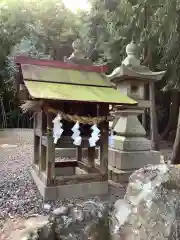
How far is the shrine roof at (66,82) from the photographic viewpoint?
12.1ft

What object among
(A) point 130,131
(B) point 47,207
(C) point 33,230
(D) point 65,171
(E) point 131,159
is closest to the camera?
(C) point 33,230

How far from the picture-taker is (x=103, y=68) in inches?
190

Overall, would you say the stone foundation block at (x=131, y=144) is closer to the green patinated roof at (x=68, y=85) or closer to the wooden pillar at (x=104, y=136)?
the wooden pillar at (x=104, y=136)

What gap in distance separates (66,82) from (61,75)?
0.66ft

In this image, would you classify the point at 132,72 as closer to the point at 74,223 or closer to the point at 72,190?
the point at 72,190

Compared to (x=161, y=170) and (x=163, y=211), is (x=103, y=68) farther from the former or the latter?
(x=163, y=211)

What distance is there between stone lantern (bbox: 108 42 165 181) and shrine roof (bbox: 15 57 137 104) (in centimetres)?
86

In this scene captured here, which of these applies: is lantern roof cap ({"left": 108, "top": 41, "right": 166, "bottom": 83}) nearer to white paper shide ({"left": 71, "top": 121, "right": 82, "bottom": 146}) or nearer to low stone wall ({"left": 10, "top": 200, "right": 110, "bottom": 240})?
white paper shide ({"left": 71, "top": 121, "right": 82, "bottom": 146})

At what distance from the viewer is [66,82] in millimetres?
4219

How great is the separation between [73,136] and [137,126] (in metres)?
2.24

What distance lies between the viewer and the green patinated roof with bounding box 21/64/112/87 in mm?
4048

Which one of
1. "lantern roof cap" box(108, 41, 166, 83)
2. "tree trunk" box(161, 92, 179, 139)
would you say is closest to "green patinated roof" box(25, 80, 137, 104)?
"lantern roof cap" box(108, 41, 166, 83)

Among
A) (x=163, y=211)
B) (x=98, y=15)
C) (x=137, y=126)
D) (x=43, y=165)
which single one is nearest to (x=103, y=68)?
(x=137, y=126)

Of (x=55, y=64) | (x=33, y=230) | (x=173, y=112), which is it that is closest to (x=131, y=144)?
(x=55, y=64)
